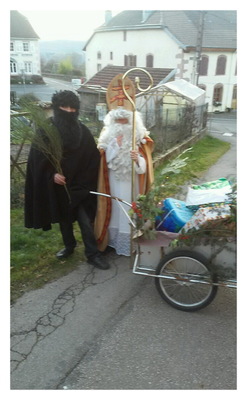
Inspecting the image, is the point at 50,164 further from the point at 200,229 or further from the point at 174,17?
the point at 174,17

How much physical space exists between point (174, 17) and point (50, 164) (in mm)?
25917

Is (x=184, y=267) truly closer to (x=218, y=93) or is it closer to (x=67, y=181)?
(x=67, y=181)

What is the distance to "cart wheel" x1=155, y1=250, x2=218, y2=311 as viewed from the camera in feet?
8.84

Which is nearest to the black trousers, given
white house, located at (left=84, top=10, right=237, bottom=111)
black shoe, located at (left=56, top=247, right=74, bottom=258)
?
black shoe, located at (left=56, top=247, right=74, bottom=258)

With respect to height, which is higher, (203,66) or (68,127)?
(203,66)

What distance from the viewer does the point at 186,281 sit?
2.78m

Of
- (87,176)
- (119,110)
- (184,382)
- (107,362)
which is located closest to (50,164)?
(87,176)

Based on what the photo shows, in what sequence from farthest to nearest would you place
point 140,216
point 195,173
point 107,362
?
point 195,173, point 140,216, point 107,362

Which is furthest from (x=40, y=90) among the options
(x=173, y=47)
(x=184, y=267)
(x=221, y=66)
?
(x=221, y=66)

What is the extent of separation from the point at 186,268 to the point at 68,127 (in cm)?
179

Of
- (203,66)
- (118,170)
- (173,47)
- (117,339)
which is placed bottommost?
(117,339)

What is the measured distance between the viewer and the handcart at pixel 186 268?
2641 millimetres

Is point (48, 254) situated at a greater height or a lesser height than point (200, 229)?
lesser

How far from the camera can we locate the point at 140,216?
112 inches
